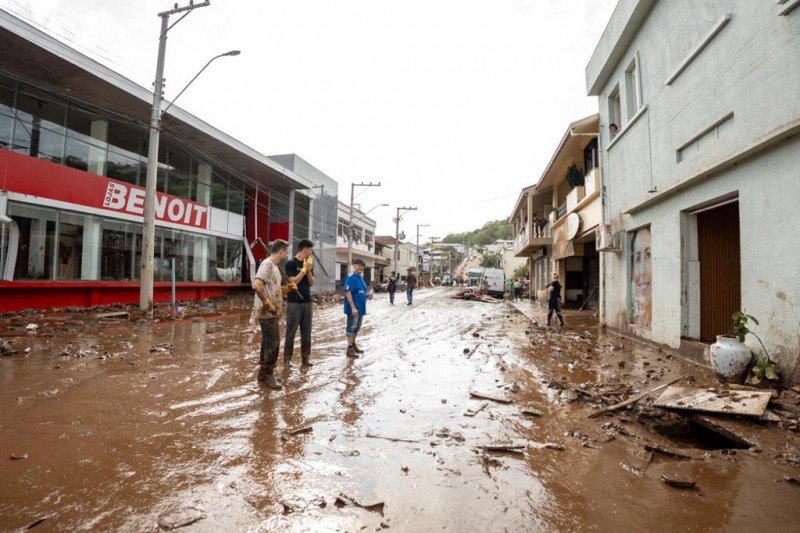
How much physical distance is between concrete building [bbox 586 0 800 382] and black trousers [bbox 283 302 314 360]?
247 inches

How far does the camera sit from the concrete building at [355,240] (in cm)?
3519

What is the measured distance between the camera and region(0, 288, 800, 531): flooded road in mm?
2375

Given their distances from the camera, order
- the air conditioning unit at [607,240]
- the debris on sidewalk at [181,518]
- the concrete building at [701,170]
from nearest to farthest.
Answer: the debris on sidewalk at [181,518], the concrete building at [701,170], the air conditioning unit at [607,240]

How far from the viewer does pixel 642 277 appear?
9820 mm

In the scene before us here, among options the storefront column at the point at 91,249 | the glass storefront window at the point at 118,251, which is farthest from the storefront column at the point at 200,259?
the storefront column at the point at 91,249

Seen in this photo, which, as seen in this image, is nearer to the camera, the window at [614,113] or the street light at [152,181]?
the window at [614,113]

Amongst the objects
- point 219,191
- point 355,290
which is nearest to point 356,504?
point 355,290

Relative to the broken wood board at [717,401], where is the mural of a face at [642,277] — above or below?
above

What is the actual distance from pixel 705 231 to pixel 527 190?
58.1 ft

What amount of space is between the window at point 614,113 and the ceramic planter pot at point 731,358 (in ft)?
27.6

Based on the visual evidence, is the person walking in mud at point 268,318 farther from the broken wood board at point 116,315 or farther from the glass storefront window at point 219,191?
the glass storefront window at point 219,191

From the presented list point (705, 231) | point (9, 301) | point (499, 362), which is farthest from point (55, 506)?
point (9, 301)

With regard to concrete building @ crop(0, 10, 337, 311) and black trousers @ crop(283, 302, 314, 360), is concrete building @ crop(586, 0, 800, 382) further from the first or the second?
concrete building @ crop(0, 10, 337, 311)

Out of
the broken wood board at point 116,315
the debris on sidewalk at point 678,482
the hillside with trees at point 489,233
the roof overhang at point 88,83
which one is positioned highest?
the hillside with trees at point 489,233
